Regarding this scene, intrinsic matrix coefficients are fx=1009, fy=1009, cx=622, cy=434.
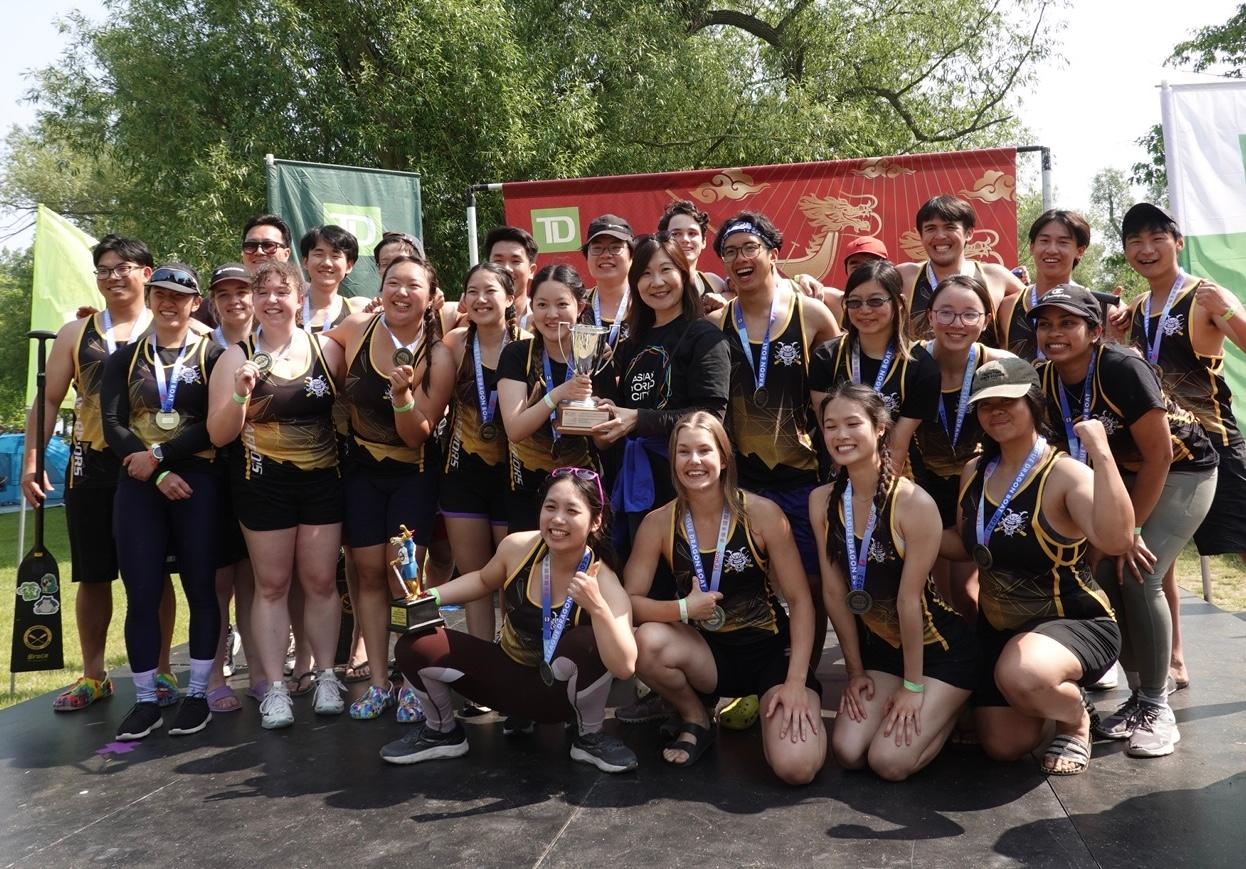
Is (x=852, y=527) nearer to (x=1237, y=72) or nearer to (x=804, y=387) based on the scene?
(x=804, y=387)

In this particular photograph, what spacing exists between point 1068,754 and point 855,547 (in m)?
0.98

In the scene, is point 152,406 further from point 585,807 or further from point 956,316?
point 956,316

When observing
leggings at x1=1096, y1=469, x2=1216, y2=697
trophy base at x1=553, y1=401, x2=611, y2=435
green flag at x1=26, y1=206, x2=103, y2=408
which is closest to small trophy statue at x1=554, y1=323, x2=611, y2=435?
trophy base at x1=553, y1=401, x2=611, y2=435

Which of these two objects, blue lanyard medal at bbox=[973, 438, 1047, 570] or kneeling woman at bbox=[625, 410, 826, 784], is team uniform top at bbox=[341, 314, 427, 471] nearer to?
kneeling woman at bbox=[625, 410, 826, 784]

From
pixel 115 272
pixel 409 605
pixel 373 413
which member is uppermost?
pixel 115 272

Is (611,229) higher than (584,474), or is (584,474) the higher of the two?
(611,229)

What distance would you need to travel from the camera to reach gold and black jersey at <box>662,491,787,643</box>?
12.0 feet

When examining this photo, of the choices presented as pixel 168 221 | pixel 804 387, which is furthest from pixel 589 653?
pixel 168 221

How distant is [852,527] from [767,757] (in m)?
0.85

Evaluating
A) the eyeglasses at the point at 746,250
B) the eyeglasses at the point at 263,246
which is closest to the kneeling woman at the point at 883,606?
the eyeglasses at the point at 746,250

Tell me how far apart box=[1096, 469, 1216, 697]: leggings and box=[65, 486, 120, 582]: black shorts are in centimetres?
420

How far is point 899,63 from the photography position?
15.1 meters

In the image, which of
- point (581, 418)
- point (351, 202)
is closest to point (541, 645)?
point (581, 418)

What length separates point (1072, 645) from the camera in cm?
333
